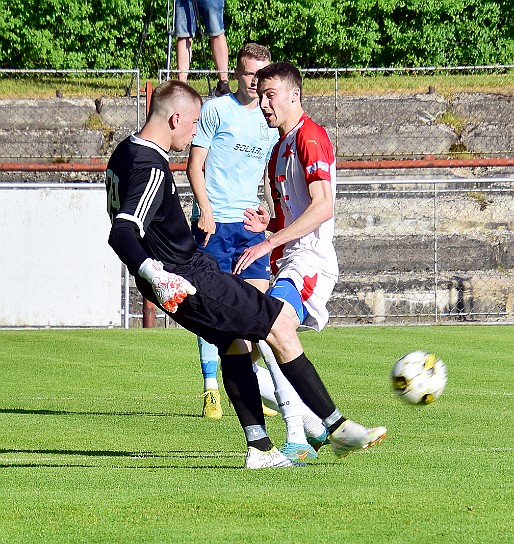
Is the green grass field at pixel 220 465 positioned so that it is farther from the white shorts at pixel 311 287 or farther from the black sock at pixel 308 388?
the white shorts at pixel 311 287

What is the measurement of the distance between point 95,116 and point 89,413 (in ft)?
44.7

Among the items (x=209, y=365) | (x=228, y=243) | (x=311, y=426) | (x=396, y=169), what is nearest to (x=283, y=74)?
(x=311, y=426)

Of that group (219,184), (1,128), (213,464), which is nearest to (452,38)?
(1,128)

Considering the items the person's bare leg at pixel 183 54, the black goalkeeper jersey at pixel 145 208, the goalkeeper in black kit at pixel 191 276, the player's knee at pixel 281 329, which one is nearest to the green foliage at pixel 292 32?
the person's bare leg at pixel 183 54

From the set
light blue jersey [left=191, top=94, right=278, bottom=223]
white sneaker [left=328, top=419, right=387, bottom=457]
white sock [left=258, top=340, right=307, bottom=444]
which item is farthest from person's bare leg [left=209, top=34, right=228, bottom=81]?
white sneaker [left=328, top=419, right=387, bottom=457]

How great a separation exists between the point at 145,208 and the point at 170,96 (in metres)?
0.68

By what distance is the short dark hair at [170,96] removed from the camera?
19.6 ft

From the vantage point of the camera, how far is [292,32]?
3631 centimetres

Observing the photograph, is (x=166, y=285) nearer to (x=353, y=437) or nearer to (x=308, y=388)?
(x=308, y=388)

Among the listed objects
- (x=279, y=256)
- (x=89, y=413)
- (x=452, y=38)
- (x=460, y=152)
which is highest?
(x=452, y=38)

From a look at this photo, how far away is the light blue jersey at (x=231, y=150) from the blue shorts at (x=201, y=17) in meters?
9.67

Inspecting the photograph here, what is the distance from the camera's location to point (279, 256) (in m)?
6.83

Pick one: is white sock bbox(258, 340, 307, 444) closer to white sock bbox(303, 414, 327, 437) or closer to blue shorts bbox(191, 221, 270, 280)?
white sock bbox(303, 414, 327, 437)

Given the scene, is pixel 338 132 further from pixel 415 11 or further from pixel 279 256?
pixel 415 11
